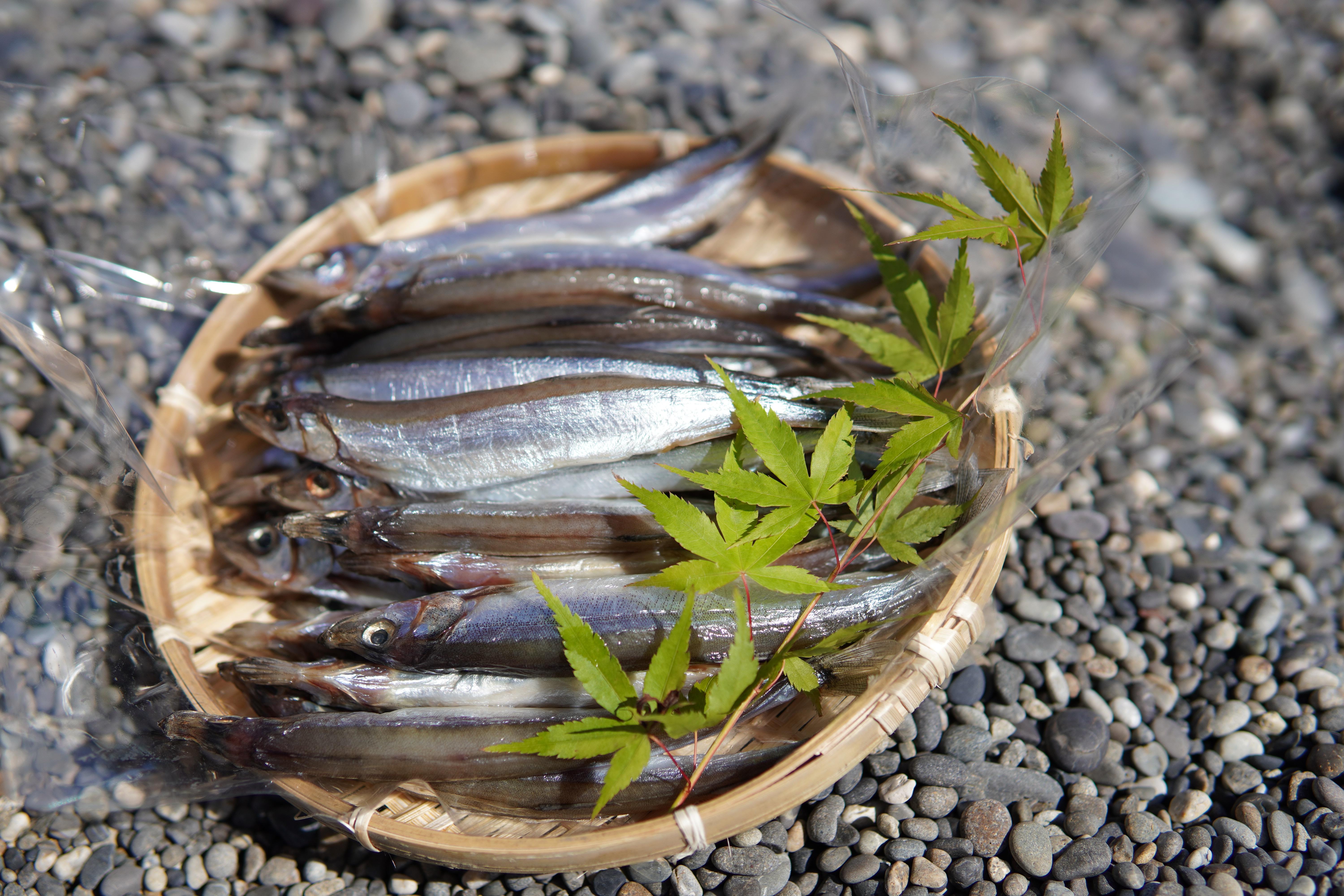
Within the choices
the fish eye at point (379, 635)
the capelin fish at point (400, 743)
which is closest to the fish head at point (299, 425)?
the fish eye at point (379, 635)

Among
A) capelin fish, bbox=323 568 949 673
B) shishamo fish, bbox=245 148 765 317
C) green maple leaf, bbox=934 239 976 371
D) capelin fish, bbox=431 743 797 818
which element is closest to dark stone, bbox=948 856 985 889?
capelin fish, bbox=431 743 797 818

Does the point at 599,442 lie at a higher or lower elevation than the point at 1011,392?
lower

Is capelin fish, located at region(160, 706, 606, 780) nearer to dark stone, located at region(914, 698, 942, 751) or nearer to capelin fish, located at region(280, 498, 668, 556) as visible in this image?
capelin fish, located at region(280, 498, 668, 556)

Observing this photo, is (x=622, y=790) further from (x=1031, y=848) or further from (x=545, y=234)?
(x=545, y=234)

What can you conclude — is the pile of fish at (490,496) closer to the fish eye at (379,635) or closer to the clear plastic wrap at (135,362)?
the fish eye at (379,635)

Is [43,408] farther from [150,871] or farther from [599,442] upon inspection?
[599,442]

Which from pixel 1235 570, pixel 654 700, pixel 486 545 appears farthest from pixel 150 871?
pixel 1235 570

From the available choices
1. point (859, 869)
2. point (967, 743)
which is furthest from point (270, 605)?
point (967, 743)
